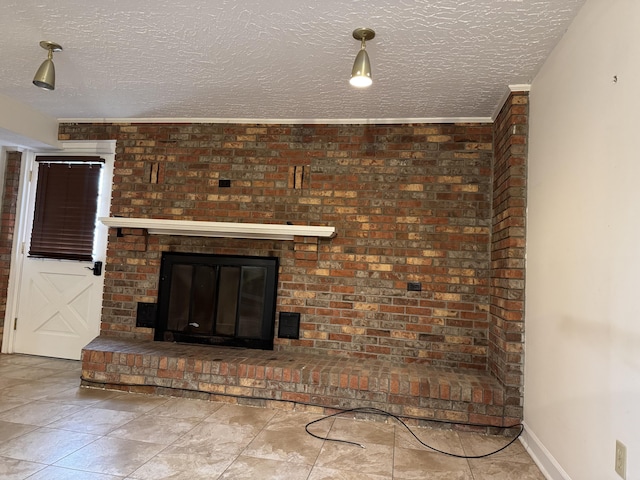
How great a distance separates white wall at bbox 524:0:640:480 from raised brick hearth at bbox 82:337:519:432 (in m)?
0.40

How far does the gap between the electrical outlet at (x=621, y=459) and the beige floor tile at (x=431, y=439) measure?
98 centimetres

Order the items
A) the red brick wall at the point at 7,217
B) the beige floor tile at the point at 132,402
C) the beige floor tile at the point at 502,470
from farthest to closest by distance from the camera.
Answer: the red brick wall at the point at 7,217, the beige floor tile at the point at 132,402, the beige floor tile at the point at 502,470

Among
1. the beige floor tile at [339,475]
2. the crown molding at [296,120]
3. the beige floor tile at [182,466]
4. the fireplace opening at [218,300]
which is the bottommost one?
the beige floor tile at [182,466]

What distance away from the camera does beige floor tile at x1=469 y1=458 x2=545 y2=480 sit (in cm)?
204

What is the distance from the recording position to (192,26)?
2.14 m

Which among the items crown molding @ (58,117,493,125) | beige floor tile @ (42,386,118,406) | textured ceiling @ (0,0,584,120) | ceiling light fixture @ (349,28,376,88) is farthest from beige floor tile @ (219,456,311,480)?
crown molding @ (58,117,493,125)

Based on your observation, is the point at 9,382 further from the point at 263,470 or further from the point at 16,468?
the point at 263,470

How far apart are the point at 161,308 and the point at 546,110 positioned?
3221mm

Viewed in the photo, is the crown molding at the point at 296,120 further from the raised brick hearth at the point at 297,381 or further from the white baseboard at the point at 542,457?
the white baseboard at the point at 542,457

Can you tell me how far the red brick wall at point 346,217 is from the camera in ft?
10.3

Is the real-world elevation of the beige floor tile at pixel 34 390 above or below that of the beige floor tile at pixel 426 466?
below

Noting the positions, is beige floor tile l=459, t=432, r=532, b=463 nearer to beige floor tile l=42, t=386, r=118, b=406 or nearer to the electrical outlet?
the electrical outlet

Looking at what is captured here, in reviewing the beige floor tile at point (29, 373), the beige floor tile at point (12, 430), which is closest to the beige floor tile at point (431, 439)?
the beige floor tile at point (12, 430)

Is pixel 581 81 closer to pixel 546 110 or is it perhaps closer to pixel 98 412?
pixel 546 110
